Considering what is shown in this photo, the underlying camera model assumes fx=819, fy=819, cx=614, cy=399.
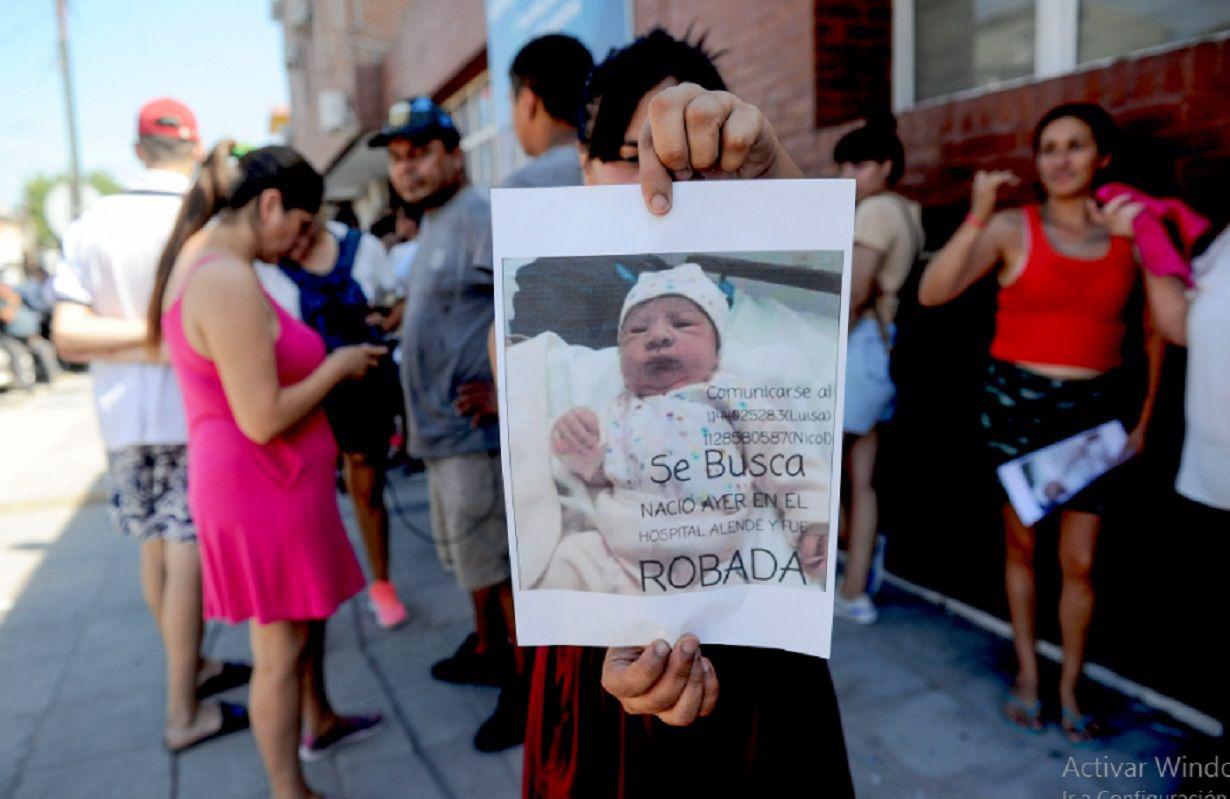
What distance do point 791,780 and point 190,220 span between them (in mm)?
2020

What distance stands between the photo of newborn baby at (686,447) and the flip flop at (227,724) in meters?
2.51

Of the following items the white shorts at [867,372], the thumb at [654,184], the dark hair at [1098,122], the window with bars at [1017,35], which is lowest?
the white shorts at [867,372]

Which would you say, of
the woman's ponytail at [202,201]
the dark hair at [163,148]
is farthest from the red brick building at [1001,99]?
the dark hair at [163,148]

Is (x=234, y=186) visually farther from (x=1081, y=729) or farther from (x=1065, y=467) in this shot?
(x=1081, y=729)

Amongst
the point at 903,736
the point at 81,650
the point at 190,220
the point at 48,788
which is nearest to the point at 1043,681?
the point at 903,736

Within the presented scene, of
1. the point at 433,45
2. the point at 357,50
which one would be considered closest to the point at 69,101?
the point at 357,50

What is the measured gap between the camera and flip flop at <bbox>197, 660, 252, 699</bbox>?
325 cm

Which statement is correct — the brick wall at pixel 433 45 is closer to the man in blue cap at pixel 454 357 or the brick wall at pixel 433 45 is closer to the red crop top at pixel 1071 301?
the man in blue cap at pixel 454 357

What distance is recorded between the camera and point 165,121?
113 inches

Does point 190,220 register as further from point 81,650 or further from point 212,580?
point 81,650

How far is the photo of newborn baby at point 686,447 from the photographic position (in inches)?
35.4

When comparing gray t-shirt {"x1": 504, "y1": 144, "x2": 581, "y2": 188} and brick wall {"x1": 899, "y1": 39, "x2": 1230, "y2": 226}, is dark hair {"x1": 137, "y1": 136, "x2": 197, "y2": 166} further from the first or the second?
brick wall {"x1": 899, "y1": 39, "x2": 1230, "y2": 226}

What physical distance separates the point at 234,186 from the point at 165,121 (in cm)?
99

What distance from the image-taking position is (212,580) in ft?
6.81
